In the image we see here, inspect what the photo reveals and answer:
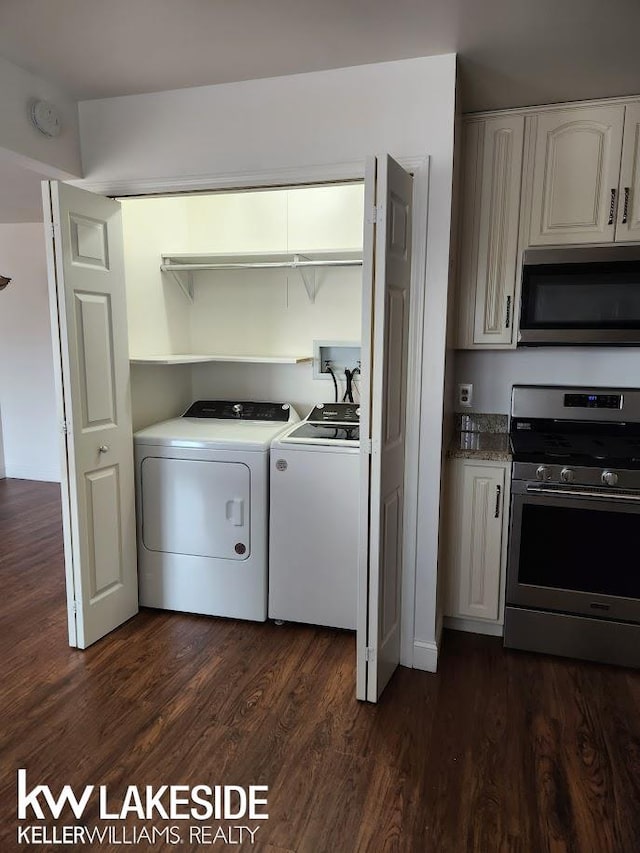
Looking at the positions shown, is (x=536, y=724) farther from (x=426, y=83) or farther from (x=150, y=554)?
(x=426, y=83)

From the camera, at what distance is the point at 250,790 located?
173cm

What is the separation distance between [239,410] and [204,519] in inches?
28.5

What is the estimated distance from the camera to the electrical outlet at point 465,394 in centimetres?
295

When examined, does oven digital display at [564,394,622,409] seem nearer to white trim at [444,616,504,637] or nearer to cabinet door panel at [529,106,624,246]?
cabinet door panel at [529,106,624,246]

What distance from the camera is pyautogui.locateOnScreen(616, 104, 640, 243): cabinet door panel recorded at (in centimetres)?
235

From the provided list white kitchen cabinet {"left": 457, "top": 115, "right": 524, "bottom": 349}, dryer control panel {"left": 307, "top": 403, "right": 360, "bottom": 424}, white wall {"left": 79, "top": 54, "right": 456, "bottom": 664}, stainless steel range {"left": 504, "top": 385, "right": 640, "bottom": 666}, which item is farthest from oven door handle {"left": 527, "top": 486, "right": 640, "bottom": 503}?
dryer control panel {"left": 307, "top": 403, "right": 360, "bottom": 424}

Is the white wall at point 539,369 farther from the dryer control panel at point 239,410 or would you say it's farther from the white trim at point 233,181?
the white trim at point 233,181

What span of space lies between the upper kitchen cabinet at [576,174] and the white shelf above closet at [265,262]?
A: 87cm

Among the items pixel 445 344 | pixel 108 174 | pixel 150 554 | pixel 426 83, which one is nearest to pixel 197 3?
pixel 426 83

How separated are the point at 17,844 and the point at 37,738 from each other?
0.43 meters

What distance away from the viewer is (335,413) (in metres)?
2.99

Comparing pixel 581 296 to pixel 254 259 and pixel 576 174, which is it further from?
pixel 254 259

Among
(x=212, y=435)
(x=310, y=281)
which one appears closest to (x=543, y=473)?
(x=212, y=435)

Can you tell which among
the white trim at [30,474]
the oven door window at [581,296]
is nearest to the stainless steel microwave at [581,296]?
the oven door window at [581,296]
